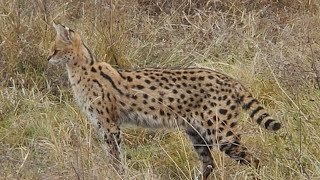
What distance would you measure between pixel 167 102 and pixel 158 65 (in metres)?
1.70

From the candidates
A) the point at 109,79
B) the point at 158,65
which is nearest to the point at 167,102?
the point at 109,79

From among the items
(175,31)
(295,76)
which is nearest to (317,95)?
(295,76)

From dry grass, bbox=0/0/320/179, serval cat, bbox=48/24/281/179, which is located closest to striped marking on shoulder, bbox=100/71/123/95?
serval cat, bbox=48/24/281/179

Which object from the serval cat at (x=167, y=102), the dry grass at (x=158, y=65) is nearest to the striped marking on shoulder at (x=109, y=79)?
the serval cat at (x=167, y=102)

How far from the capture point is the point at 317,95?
575 cm

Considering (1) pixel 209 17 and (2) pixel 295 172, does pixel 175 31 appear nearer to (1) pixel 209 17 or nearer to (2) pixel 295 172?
(1) pixel 209 17

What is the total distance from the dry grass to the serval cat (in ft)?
0.37

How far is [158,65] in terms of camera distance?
707 cm

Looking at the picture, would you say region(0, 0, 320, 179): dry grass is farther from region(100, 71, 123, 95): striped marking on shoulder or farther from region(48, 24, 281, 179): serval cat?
region(100, 71, 123, 95): striped marking on shoulder

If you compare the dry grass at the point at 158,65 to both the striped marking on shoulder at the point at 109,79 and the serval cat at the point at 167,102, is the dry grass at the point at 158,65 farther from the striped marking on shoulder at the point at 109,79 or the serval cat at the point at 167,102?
the striped marking on shoulder at the point at 109,79

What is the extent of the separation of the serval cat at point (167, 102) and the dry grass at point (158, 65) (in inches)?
4.4

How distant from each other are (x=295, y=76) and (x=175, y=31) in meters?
2.03

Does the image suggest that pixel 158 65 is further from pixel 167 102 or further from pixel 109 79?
pixel 167 102

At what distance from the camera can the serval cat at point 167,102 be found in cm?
516
